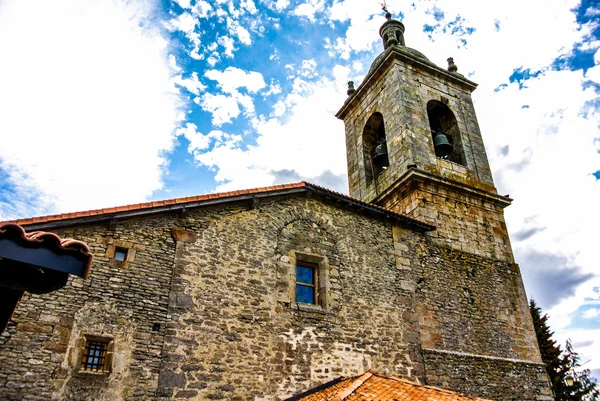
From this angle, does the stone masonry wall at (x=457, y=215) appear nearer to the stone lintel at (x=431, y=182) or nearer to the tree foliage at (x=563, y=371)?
the stone lintel at (x=431, y=182)

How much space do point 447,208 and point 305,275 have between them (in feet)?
16.3

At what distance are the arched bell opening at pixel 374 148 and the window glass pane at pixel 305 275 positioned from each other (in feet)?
18.6

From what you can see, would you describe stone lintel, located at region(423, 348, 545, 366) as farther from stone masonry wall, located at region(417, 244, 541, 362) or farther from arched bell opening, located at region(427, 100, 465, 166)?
arched bell opening, located at region(427, 100, 465, 166)

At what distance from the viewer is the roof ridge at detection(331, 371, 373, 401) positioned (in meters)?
7.07

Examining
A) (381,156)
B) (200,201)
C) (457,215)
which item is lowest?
(200,201)

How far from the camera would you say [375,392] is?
738cm

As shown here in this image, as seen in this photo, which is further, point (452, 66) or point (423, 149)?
point (452, 66)

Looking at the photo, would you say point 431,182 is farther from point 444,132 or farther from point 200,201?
point 200,201

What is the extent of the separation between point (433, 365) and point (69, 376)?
687 cm

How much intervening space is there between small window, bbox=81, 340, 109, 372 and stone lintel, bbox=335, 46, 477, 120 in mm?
11949

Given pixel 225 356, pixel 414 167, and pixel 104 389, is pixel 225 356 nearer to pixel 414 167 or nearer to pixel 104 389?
pixel 104 389

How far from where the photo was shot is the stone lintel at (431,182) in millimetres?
11930

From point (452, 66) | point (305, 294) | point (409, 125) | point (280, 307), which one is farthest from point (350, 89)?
point (280, 307)

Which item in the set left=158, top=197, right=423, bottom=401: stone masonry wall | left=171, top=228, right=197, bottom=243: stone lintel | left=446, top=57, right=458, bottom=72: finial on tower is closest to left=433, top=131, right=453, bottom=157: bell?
left=446, top=57, right=458, bottom=72: finial on tower
